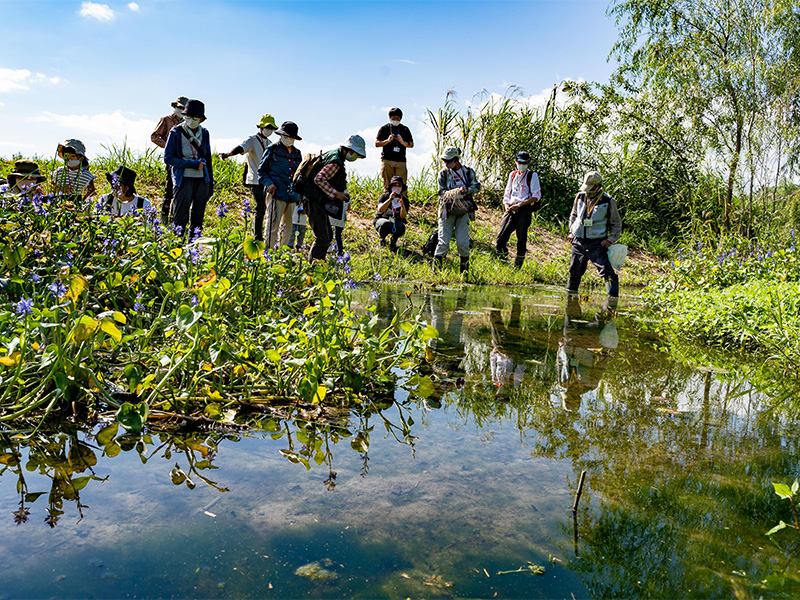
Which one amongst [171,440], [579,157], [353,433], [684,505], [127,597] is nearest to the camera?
[127,597]

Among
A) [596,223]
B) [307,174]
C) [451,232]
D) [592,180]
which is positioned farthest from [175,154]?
[596,223]

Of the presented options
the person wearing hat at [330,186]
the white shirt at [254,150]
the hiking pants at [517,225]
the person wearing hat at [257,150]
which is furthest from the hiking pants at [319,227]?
the hiking pants at [517,225]

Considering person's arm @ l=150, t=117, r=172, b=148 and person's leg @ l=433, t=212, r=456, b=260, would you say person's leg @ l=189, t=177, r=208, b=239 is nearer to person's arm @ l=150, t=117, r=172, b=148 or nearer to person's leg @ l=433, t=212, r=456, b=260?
person's arm @ l=150, t=117, r=172, b=148

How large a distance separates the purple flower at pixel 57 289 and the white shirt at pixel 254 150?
20.3ft

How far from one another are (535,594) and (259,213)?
340 inches

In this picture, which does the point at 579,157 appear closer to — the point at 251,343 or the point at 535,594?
the point at 251,343

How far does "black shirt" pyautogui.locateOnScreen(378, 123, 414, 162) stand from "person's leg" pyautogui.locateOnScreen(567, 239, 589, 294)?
436 cm

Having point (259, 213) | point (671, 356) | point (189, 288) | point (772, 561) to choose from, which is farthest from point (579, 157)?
point (772, 561)

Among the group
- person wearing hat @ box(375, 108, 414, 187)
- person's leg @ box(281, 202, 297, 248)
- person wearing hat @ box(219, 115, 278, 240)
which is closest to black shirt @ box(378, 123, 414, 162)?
person wearing hat @ box(375, 108, 414, 187)

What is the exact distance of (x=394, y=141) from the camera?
40.0 ft

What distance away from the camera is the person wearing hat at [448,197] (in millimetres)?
10219

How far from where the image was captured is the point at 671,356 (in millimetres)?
5395

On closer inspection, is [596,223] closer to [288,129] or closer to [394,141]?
[288,129]

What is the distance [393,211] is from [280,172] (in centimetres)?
373
